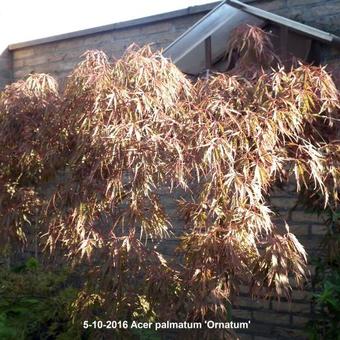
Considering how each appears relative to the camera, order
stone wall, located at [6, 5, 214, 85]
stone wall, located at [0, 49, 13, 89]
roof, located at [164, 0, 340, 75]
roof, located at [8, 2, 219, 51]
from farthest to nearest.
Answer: stone wall, located at [0, 49, 13, 89]
stone wall, located at [6, 5, 214, 85]
roof, located at [8, 2, 219, 51]
roof, located at [164, 0, 340, 75]

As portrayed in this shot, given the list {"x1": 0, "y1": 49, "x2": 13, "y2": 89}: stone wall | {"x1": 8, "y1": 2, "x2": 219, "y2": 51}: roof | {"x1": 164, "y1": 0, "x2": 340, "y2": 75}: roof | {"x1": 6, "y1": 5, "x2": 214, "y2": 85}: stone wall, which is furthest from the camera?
{"x1": 0, "y1": 49, "x2": 13, "y2": 89}: stone wall

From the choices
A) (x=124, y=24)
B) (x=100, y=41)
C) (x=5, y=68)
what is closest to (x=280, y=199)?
(x=124, y=24)

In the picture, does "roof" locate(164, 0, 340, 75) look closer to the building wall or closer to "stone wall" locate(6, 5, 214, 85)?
the building wall

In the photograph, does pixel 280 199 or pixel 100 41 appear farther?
pixel 100 41

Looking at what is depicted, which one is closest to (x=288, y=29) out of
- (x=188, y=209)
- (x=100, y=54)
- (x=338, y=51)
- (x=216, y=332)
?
(x=338, y=51)

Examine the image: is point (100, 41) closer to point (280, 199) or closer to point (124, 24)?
point (124, 24)

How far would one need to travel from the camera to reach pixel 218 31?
179 inches

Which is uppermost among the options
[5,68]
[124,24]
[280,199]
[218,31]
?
[5,68]

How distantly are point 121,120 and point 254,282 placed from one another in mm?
1152

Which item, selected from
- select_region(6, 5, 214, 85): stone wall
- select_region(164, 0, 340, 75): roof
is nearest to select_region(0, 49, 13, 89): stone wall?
select_region(6, 5, 214, 85): stone wall

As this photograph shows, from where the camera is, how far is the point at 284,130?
3141mm

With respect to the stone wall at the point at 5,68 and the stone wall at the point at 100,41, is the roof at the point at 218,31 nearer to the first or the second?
the stone wall at the point at 100,41

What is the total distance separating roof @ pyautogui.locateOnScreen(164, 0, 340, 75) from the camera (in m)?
4.15

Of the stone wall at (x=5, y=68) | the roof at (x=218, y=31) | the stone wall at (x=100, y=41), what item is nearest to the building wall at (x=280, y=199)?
the stone wall at (x=100, y=41)
